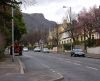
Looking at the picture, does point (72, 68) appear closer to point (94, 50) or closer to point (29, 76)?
point (29, 76)

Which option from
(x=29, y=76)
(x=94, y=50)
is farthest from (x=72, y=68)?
(x=94, y=50)

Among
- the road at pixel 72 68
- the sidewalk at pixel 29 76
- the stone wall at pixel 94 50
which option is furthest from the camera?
the stone wall at pixel 94 50

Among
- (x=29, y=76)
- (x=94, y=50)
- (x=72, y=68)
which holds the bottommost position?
(x=29, y=76)

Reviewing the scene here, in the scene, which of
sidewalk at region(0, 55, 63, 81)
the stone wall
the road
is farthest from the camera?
the stone wall

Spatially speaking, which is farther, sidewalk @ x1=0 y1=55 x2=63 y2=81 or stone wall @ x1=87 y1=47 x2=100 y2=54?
stone wall @ x1=87 y1=47 x2=100 y2=54

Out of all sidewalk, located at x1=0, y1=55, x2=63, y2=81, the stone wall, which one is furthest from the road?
the stone wall

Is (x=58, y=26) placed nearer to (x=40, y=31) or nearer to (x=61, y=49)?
(x=61, y=49)

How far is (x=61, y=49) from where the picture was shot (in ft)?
370

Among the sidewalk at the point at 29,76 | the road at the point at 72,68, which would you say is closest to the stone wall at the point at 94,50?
the road at the point at 72,68

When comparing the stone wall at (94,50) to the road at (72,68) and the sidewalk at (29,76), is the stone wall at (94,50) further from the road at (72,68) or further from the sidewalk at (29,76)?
the sidewalk at (29,76)

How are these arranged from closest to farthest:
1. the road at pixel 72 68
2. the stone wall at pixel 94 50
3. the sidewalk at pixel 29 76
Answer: the sidewalk at pixel 29 76, the road at pixel 72 68, the stone wall at pixel 94 50

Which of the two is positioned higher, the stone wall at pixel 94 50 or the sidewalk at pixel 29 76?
the stone wall at pixel 94 50

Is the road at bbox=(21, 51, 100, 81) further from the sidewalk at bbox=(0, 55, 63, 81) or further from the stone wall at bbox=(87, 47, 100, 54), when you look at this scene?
the stone wall at bbox=(87, 47, 100, 54)

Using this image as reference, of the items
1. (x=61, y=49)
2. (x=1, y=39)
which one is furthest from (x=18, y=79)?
(x=61, y=49)
